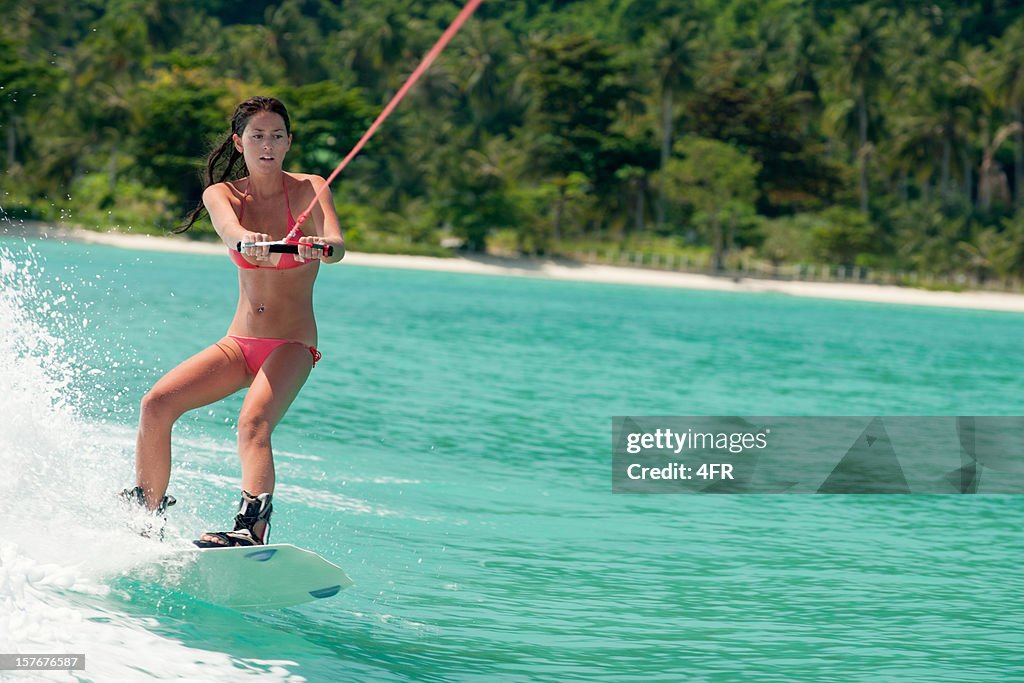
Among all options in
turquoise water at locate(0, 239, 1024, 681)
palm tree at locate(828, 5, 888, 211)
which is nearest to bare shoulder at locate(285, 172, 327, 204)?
turquoise water at locate(0, 239, 1024, 681)

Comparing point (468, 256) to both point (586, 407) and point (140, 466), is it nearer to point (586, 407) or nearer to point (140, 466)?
point (586, 407)

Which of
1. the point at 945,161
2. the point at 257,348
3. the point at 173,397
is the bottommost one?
the point at 173,397

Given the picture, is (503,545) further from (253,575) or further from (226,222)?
(226,222)

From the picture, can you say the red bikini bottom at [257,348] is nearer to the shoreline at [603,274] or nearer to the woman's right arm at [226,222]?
the woman's right arm at [226,222]

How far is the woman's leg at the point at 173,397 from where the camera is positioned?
18.7 feet

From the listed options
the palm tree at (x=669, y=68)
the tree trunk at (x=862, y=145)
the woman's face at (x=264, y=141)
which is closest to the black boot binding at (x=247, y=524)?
the woman's face at (x=264, y=141)

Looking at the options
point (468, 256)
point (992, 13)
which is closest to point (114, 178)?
point (468, 256)

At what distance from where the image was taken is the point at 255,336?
5.85 m

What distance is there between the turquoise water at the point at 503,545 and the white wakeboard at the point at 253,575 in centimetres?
16

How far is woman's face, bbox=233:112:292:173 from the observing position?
5.75 meters

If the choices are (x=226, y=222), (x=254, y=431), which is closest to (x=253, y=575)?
(x=254, y=431)

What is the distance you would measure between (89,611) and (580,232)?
240ft

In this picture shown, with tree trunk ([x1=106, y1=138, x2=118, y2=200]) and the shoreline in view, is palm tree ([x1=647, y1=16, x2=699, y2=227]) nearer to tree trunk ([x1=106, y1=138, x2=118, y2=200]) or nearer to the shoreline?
the shoreline

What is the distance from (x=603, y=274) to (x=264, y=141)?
63286 mm
